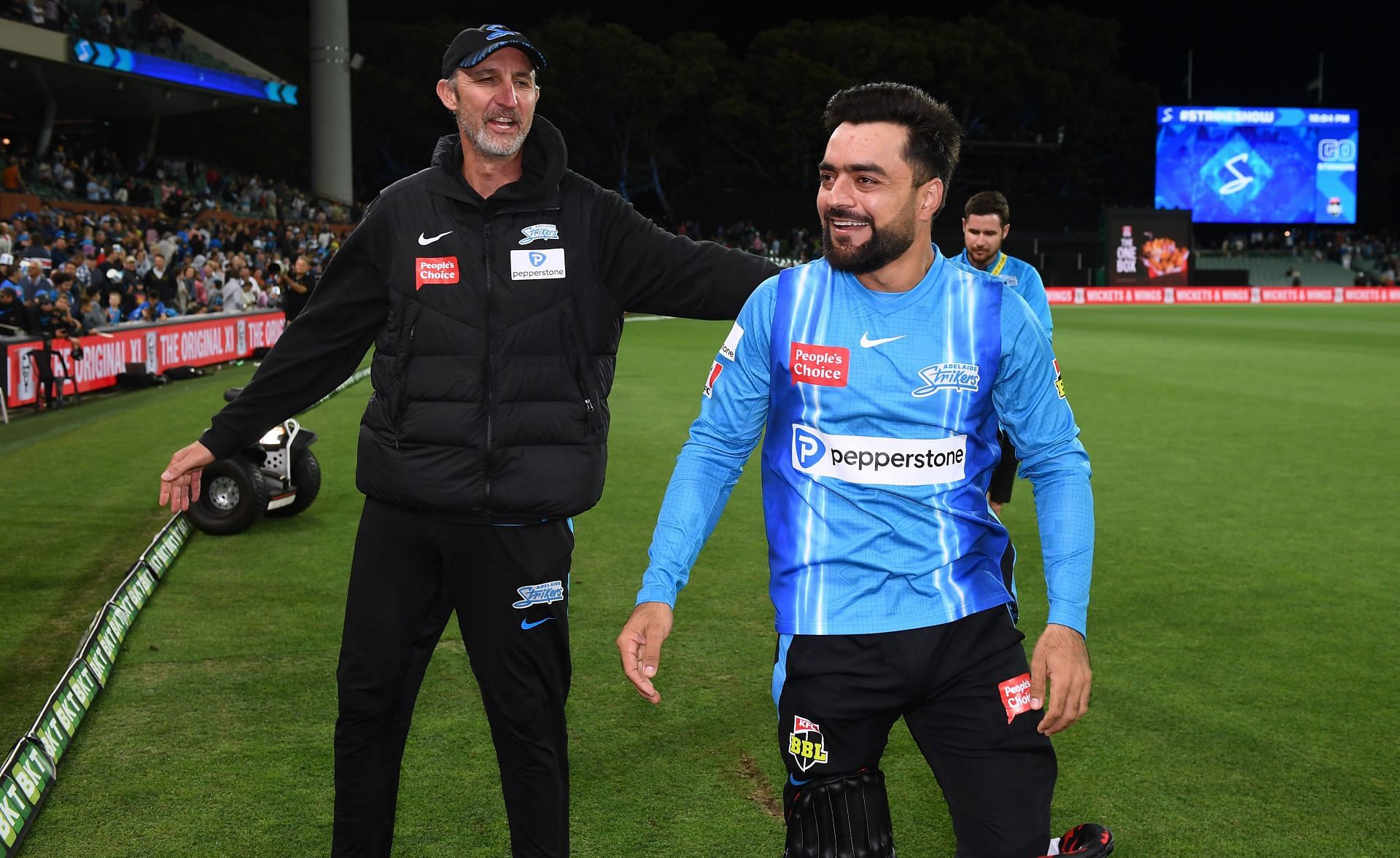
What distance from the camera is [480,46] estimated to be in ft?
11.2

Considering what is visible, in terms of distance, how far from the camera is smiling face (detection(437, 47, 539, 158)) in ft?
11.0

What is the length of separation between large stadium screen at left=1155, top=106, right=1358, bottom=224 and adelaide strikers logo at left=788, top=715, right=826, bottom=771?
6163cm

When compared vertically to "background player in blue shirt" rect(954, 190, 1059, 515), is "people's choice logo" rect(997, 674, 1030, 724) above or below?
below

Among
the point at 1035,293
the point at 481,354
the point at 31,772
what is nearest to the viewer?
the point at 481,354

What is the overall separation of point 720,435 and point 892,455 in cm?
40

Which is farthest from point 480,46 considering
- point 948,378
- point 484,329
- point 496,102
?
point 948,378

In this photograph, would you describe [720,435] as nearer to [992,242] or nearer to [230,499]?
[992,242]

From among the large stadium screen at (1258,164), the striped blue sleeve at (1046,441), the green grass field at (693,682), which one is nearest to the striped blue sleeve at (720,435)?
the striped blue sleeve at (1046,441)

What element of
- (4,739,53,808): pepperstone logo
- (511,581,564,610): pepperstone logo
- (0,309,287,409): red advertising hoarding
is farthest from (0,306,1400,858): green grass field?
(0,309,287,409): red advertising hoarding

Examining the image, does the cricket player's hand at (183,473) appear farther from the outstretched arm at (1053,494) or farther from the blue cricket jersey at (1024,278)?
the blue cricket jersey at (1024,278)

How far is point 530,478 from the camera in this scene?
11.0ft

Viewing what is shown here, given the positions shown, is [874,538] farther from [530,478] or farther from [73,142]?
[73,142]

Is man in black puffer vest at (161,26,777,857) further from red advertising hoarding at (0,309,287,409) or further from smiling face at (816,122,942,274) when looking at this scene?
red advertising hoarding at (0,309,287,409)

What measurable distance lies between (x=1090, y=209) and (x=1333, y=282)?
1516cm
